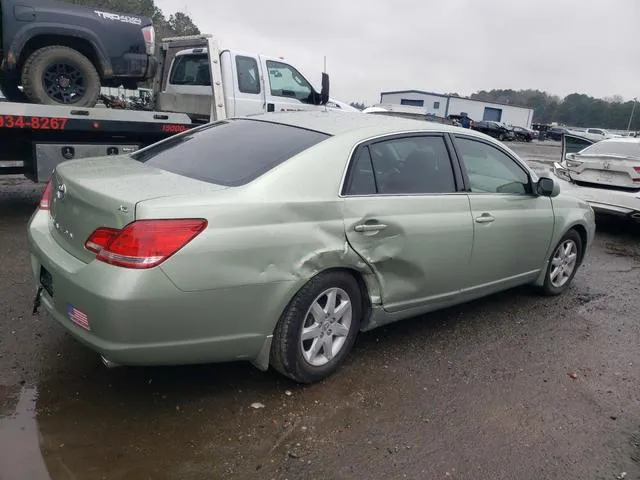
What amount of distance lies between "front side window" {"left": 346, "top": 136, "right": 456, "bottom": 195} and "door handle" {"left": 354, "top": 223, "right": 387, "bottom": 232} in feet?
0.66

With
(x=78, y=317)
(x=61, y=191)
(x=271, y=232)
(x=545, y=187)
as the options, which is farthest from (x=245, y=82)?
(x=78, y=317)

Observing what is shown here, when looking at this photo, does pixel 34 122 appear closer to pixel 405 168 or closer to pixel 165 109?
pixel 165 109

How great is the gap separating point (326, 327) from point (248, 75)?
19.6 ft

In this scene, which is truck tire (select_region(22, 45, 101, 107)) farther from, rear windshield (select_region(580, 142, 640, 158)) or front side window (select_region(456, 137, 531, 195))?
rear windshield (select_region(580, 142, 640, 158))

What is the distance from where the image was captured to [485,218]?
389cm

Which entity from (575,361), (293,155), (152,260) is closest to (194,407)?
(152,260)

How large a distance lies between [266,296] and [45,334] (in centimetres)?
175

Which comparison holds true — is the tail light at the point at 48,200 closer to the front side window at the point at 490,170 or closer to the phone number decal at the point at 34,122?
the front side window at the point at 490,170

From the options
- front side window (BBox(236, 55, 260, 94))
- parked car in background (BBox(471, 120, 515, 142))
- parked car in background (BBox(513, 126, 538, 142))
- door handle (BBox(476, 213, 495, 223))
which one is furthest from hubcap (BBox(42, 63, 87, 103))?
parked car in background (BBox(513, 126, 538, 142))

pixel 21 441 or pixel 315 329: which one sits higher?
pixel 315 329

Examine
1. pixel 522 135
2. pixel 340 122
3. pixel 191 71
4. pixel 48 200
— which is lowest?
pixel 522 135

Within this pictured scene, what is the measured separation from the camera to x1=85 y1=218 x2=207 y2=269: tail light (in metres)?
2.45

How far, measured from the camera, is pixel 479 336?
13.5ft

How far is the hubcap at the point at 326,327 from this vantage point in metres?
3.07
